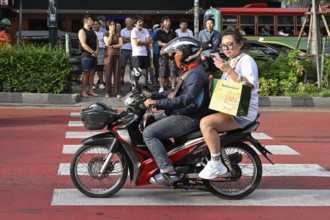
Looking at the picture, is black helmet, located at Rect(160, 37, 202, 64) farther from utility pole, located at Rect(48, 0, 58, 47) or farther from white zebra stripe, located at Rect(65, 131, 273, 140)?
utility pole, located at Rect(48, 0, 58, 47)

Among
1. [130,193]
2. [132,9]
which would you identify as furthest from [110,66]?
[132,9]

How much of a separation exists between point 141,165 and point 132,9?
3234 centimetres

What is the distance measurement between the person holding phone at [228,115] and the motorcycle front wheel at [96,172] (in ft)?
2.92

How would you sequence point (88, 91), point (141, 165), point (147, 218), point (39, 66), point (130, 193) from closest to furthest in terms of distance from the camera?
1. point (147, 218)
2. point (141, 165)
3. point (130, 193)
4. point (39, 66)
5. point (88, 91)

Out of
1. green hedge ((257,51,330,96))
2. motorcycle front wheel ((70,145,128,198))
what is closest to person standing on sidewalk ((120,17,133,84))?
green hedge ((257,51,330,96))

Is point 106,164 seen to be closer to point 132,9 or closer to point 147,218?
point 147,218

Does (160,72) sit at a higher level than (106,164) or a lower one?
higher

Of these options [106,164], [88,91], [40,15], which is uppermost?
[40,15]

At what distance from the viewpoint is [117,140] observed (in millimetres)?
6336

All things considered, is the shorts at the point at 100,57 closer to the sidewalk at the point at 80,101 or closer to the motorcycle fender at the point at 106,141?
the sidewalk at the point at 80,101

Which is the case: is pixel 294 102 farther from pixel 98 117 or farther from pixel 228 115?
pixel 98 117

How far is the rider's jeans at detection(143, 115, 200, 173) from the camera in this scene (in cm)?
621

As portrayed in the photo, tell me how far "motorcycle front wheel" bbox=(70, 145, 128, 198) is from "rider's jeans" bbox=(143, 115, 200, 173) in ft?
1.30

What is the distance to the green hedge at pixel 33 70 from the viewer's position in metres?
14.5
